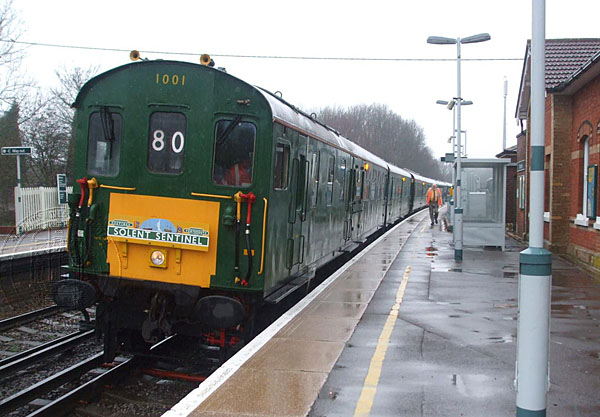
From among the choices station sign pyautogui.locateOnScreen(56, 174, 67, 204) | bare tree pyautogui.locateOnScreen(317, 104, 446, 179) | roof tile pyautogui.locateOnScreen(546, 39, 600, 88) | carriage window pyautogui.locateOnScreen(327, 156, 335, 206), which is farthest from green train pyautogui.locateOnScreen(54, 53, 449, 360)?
bare tree pyautogui.locateOnScreen(317, 104, 446, 179)

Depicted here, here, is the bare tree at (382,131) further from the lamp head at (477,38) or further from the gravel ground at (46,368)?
the gravel ground at (46,368)

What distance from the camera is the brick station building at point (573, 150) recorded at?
45.9 ft

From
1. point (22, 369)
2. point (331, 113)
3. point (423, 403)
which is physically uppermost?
point (331, 113)

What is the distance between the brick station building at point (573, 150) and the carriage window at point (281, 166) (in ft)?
25.6

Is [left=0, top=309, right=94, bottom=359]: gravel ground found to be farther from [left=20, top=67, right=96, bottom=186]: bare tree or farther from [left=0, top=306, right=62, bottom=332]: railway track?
[left=20, top=67, right=96, bottom=186]: bare tree

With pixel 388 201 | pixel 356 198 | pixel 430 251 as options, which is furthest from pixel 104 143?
pixel 388 201

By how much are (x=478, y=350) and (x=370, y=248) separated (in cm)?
1131

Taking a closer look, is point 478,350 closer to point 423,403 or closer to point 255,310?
point 423,403

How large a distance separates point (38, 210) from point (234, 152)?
21.9 metres

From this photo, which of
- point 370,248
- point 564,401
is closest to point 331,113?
point 370,248

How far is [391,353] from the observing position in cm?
679

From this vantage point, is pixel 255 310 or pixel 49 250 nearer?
pixel 255 310

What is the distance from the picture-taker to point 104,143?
7477 millimetres

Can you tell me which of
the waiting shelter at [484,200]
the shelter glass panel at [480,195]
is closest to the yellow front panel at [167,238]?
the waiting shelter at [484,200]
